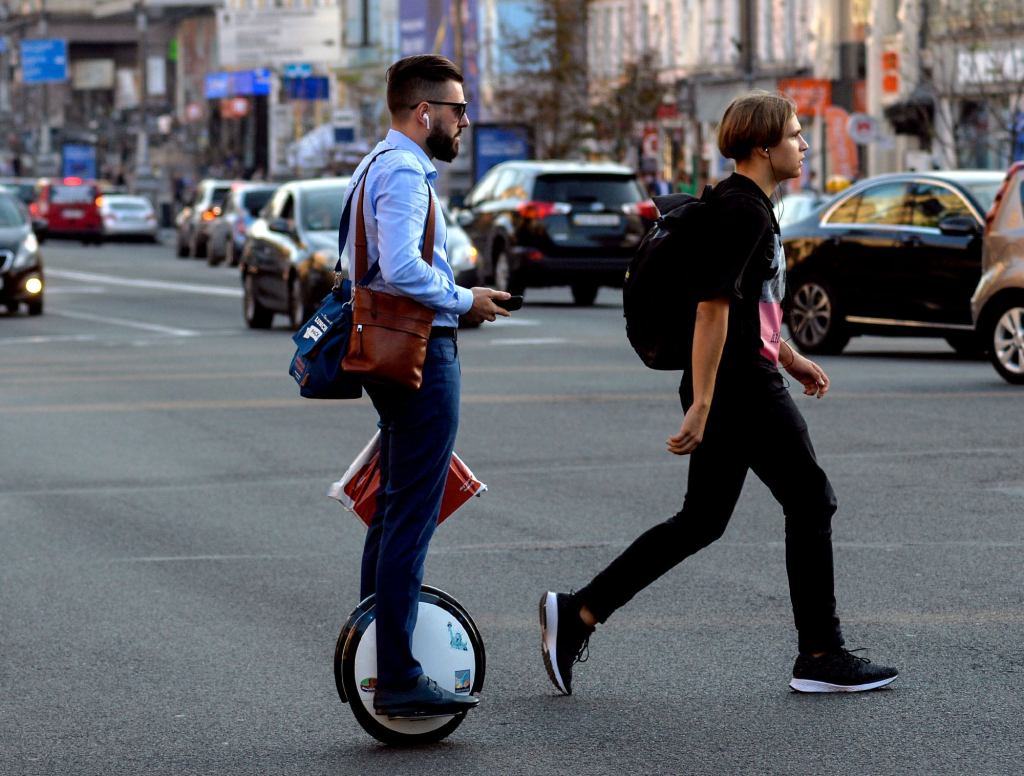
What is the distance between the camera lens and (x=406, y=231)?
6.09m

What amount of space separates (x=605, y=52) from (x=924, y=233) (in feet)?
177

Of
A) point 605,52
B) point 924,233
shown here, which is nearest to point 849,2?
point 605,52

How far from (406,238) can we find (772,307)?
4.38ft

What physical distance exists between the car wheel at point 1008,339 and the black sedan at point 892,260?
2.00m

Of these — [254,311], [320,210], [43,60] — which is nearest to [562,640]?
[320,210]

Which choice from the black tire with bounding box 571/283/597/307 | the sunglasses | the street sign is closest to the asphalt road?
the sunglasses

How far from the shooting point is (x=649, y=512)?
11172 mm

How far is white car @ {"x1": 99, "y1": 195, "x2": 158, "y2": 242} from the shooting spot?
2665 inches

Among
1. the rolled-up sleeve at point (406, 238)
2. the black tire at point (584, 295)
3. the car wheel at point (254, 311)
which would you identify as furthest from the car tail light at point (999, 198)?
the black tire at point (584, 295)

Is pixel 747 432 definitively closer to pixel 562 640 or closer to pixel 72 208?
pixel 562 640

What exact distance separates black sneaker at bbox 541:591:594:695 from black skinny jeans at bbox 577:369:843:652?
0.06m

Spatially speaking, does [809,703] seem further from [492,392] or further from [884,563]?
[492,392]

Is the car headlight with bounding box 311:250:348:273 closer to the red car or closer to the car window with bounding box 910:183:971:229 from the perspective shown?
the car window with bounding box 910:183:971:229

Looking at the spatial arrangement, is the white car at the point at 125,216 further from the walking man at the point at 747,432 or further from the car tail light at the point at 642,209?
the walking man at the point at 747,432
